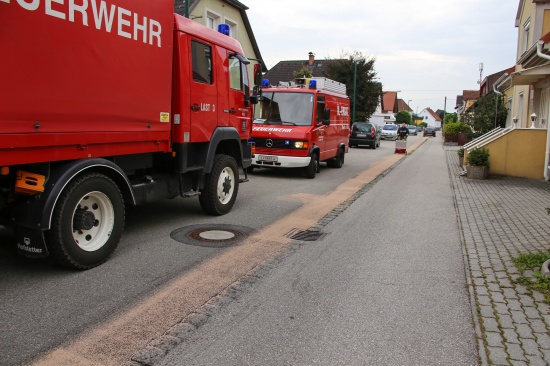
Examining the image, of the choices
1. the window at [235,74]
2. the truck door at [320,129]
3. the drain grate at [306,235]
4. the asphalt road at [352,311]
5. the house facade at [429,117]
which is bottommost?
the asphalt road at [352,311]

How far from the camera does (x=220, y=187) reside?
24.5 ft

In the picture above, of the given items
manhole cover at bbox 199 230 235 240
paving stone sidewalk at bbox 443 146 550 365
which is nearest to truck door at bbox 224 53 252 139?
manhole cover at bbox 199 230 235 240

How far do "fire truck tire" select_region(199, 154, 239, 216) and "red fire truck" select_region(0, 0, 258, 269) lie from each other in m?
0.44

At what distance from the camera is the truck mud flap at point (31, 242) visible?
13.5ft

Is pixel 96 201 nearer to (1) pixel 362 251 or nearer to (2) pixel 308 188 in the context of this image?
(1) pixel 362 251

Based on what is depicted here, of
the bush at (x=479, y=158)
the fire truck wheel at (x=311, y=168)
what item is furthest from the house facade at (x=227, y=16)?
the bush at (x=479, y=158)

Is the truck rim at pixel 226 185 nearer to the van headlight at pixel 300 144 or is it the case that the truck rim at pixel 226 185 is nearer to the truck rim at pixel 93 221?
the truck rim at pixel 93 221

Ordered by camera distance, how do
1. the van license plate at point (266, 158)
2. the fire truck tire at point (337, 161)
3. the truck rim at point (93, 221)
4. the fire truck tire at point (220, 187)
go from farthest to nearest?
the fire truck tire at point (337, 161) → the van license plate at point (266, 158) → the fire truck tire at point (220, 187) → the truck rim at point (93, 221)

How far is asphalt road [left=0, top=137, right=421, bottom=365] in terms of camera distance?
3170 millimetres

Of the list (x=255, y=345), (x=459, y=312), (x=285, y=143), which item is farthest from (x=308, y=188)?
(x=255, y=345)

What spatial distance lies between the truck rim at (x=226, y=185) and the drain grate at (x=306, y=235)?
149cm

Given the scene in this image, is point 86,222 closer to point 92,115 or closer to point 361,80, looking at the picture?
point 92,115

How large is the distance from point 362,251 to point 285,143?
22.6 feet

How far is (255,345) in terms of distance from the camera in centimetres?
326
